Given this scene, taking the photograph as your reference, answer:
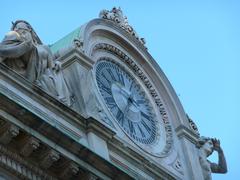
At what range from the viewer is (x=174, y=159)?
2464 centimetres

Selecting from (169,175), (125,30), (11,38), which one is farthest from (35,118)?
(125,30)

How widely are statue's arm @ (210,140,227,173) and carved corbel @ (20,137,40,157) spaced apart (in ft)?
26.3

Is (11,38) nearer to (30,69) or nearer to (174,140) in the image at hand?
(30,69)

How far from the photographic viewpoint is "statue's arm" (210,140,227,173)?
25750 millimetres

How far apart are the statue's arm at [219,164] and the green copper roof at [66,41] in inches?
182

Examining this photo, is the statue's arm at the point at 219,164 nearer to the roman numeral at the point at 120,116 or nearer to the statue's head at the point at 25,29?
the roman numeral at the point at 120,116

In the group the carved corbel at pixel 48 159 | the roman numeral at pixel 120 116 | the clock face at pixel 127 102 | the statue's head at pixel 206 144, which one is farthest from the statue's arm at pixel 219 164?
the carved corbel at pixel 48 159

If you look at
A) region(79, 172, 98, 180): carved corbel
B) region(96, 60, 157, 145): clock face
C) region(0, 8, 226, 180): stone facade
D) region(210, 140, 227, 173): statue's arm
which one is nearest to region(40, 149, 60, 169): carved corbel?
region(0, 8, 226, 180): stone facade

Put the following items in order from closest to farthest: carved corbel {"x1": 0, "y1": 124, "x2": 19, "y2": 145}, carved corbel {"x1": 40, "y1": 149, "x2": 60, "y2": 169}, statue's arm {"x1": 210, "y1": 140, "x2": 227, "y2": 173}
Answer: carved corbel {"x1": 0, "y1": 124, "x2": 19, "y2": 145}, carved corbel {"x1": 40, "y1": 149, "x2": 60, "y2": 169}, statue's arm {"x1": 210, "y1": 140, "x2": 227, "y2": 173}

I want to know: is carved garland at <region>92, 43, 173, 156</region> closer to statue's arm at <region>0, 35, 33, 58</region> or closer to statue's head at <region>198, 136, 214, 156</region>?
statue's head at <region>198, 136, 214, 156</region>

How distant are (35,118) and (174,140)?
6.94 meters

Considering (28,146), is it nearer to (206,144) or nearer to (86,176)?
(86,176)

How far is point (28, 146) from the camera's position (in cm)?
1867

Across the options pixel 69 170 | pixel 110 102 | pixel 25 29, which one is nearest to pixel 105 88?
pixel 110 102
